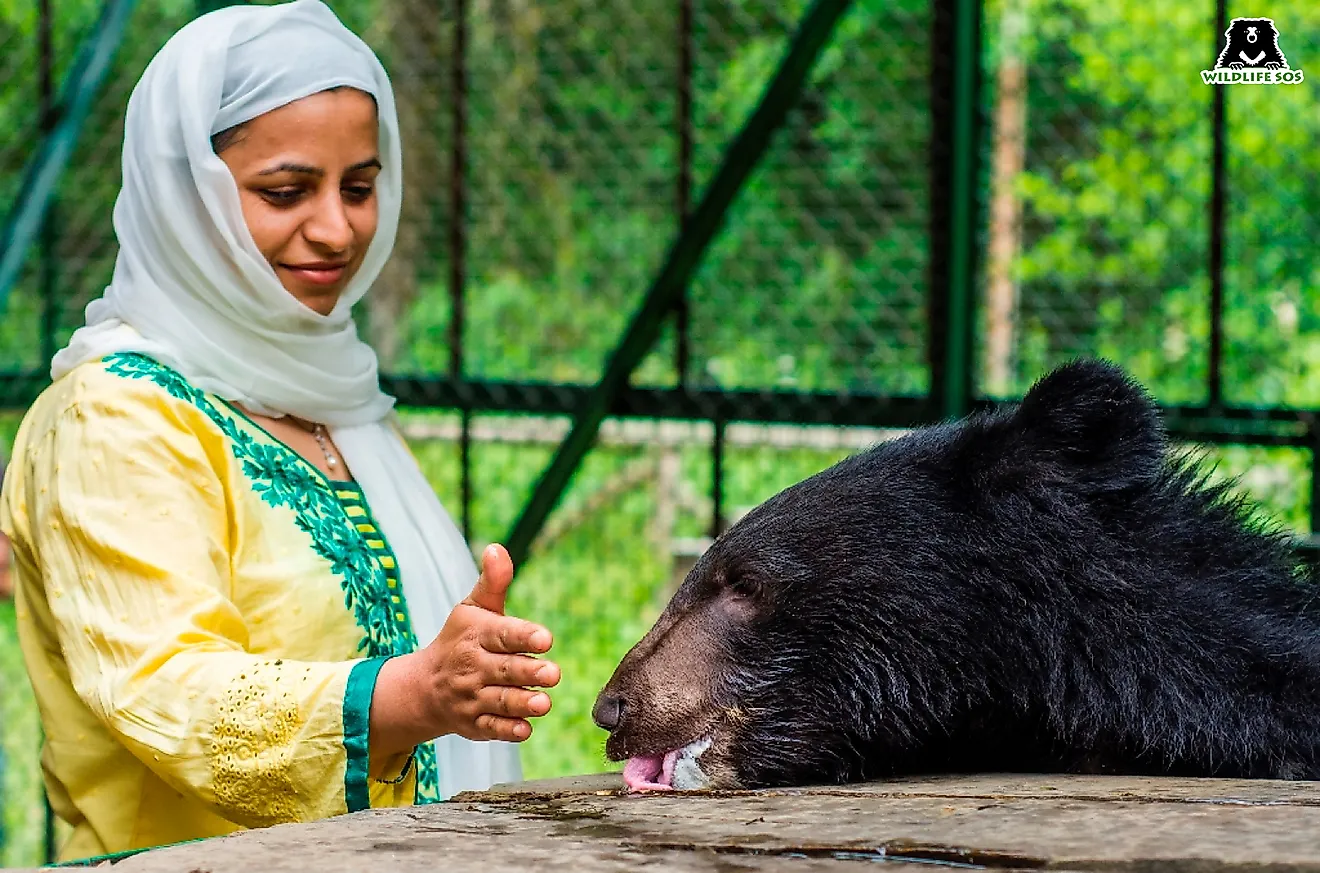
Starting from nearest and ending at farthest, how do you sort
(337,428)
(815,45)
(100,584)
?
1. (100,584)
2. (337,428)
3. (815,45)

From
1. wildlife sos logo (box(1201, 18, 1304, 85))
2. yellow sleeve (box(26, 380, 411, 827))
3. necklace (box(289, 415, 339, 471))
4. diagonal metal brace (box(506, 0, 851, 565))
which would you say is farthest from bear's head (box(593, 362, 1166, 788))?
wildlife sos logo (box(1201, 18, 1304, 85))

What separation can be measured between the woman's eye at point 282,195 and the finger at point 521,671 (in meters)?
0.97

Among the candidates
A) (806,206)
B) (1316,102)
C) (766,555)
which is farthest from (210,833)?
(1316,102)

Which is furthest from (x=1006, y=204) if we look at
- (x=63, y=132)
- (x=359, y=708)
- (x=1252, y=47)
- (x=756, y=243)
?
(x=359, y=708)

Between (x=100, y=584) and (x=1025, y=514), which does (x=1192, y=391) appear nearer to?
(x=1025, y=514)

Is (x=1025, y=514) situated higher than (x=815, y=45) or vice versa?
(x=815, y=45)

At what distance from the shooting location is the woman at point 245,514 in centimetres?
222

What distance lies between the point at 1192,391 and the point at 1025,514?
92.8 inches

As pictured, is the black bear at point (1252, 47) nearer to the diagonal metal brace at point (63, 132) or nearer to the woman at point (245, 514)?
the woman at point (245, 514)

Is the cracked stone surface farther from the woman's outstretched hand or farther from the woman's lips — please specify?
the woman's lips

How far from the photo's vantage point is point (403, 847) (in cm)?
164

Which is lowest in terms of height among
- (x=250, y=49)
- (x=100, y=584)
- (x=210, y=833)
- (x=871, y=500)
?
(x=210, y=833)

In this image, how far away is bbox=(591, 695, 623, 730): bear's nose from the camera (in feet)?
7.46

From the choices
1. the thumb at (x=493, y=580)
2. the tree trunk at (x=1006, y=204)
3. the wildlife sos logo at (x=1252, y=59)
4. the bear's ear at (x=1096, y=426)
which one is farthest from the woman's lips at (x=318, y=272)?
the wildlife sos logo at (x=1252, y=59)
